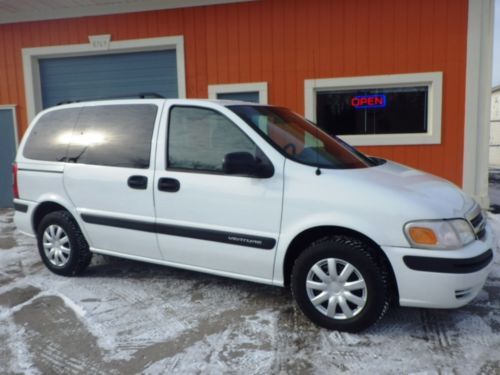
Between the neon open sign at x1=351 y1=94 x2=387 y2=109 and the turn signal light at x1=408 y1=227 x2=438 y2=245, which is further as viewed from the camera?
the neon open sign at x1=351 y1=94 x2=387 y2=109

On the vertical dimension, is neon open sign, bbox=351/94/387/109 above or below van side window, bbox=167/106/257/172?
above

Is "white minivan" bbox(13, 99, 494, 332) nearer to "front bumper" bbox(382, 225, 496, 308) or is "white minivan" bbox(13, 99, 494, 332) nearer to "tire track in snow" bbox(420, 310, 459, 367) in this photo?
"front bumper" bbox(382, 225, 496, 308)

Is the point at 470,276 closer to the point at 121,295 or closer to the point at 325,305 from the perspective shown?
the point at 325,305

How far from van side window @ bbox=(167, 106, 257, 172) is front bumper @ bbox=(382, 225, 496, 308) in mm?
1386

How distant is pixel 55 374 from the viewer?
9.23 ft

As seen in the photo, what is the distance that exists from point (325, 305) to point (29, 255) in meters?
3.99

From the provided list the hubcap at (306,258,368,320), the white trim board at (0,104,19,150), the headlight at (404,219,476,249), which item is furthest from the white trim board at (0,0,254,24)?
the headlight at (404,219,476,249)

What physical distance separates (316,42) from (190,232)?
4.89 meters

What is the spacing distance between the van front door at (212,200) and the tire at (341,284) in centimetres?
31

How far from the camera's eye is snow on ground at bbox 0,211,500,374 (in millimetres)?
2887

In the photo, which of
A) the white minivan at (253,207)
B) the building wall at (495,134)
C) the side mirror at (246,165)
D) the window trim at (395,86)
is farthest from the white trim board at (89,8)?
the building wall at (495,134)

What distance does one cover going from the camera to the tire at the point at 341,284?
3096 mm

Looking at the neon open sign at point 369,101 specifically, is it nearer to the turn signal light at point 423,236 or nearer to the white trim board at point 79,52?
the white trim board at point 79,52

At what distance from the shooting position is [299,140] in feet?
12.7
